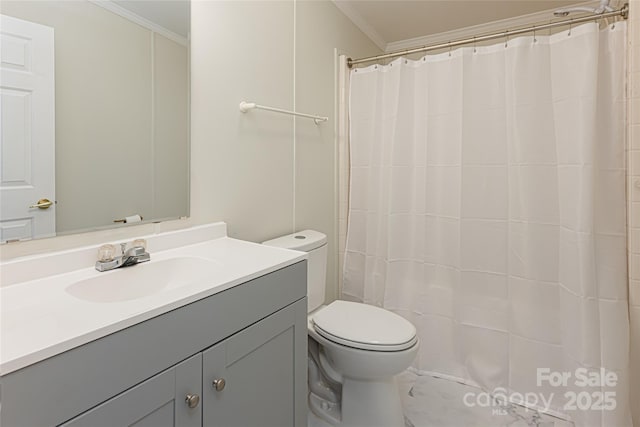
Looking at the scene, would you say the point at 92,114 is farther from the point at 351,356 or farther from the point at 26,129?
the point at 351,356

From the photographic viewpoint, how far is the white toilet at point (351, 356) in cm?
142

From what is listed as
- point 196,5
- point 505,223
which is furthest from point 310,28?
point 505,223

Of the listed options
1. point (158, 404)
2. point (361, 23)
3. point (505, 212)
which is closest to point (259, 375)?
point (158, 404)

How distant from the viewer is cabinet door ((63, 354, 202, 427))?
661 mm

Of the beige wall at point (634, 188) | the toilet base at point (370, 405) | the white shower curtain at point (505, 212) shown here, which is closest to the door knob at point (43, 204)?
the toilet base at point (370, 405)

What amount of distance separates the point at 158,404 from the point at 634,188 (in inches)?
73.2

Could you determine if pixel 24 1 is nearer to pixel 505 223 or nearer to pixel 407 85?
pixel 407 85

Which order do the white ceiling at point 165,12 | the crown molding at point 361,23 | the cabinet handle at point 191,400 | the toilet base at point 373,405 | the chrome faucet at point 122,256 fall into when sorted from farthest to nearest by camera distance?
1. the crown molding at point 361,23
2. the toilet base at point 373,405
3. the white ceiling at point 165,12
4. the chrome faucet at point 122,256
5. the cabinet handle at point 191,400

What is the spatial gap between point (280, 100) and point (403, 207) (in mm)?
924

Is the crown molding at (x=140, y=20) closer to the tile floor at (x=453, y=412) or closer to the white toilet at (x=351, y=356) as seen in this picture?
the white toilet at (x=351, y=356)

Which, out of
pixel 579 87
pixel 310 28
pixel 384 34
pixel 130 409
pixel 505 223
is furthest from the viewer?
pixel 384 34

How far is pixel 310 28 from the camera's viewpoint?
1.97 metres

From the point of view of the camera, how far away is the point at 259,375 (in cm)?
102

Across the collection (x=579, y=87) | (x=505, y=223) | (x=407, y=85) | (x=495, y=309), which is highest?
(x=407, y=85)
